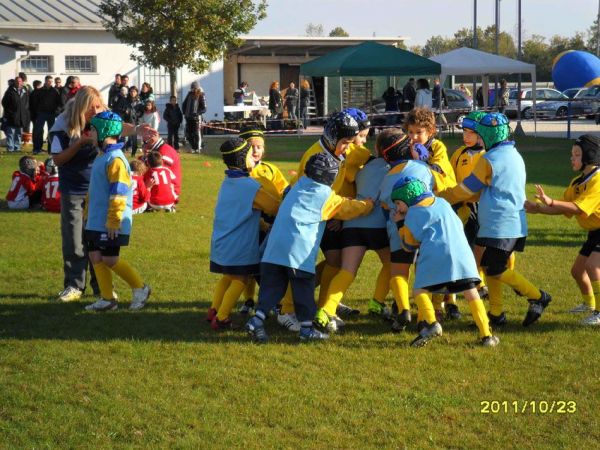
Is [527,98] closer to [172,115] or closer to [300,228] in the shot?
[172,115]

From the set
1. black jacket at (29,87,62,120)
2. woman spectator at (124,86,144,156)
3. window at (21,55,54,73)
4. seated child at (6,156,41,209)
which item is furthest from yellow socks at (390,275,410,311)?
window at (21,55,54,73)

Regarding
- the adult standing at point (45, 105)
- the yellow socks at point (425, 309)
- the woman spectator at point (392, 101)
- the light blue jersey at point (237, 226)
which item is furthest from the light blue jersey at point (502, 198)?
the woman spectator at point (392, 101)

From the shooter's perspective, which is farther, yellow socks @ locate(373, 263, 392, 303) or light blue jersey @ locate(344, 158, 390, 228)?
yellow socks @ locate(373, 263, 392, 303)

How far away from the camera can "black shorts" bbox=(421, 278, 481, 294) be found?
7.12 metres

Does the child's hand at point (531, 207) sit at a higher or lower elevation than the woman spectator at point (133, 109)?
lower

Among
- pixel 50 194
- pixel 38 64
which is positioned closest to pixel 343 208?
pixel 50 194

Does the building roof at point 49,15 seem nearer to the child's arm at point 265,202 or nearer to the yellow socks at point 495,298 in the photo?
the child's arm at point 265,202

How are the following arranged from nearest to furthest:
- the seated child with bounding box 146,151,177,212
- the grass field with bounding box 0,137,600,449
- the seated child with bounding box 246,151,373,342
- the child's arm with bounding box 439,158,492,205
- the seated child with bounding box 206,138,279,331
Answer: the grass field with bounding box 0,137,600,449, the seated child with bounding box 246,151,373,342, the child's arm with bounding box 439,158,492,205, the seated child with bounding box 206,138,279,331, the seated child with bounding box 146,151,177,212

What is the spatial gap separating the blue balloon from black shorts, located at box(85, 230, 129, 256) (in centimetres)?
2716

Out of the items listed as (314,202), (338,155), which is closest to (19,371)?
(314,202)

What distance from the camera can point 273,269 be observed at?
7520 millimetres

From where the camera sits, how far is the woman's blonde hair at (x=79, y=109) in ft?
29.1

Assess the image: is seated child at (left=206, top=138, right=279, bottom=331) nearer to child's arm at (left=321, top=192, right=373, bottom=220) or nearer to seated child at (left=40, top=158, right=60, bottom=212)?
child's arm at (left=321, top=192, right=373, bottom=220)

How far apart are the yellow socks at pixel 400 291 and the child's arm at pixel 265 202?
1.18 m
